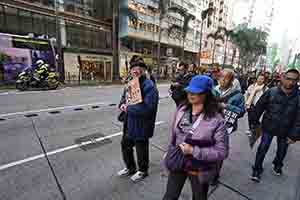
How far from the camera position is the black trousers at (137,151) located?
253 centimetres

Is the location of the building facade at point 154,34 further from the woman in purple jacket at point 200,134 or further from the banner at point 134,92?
the woman in purple jacket at point 200,134

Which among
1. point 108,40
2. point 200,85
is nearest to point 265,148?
point 200,85

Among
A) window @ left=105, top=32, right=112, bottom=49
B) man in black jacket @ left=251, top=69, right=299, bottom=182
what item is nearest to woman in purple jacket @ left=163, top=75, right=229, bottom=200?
man in black jacket @ left=251, top=69, right=299, bottom=182

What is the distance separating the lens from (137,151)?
Answer: 8.38 feet

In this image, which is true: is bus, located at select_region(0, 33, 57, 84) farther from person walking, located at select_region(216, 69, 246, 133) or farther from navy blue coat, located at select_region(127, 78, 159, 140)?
person walking, located at select_region(216, 69, 246, 133)

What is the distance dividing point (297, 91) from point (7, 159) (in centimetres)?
466

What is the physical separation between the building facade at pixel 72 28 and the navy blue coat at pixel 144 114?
1545 centimetres

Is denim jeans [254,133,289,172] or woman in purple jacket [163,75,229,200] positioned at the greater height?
woman in purple jacket [163,75,229,200]

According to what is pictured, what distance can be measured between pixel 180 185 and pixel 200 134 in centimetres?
57

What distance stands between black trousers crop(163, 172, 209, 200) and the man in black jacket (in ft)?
5.57

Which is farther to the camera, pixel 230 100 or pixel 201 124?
pixel 230 100

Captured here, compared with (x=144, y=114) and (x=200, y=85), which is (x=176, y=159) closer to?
(x=200, y=85)

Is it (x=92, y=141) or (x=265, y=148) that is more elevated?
(x=265, y=148)

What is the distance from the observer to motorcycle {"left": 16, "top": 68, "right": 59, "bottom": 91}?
1080 centimetres
